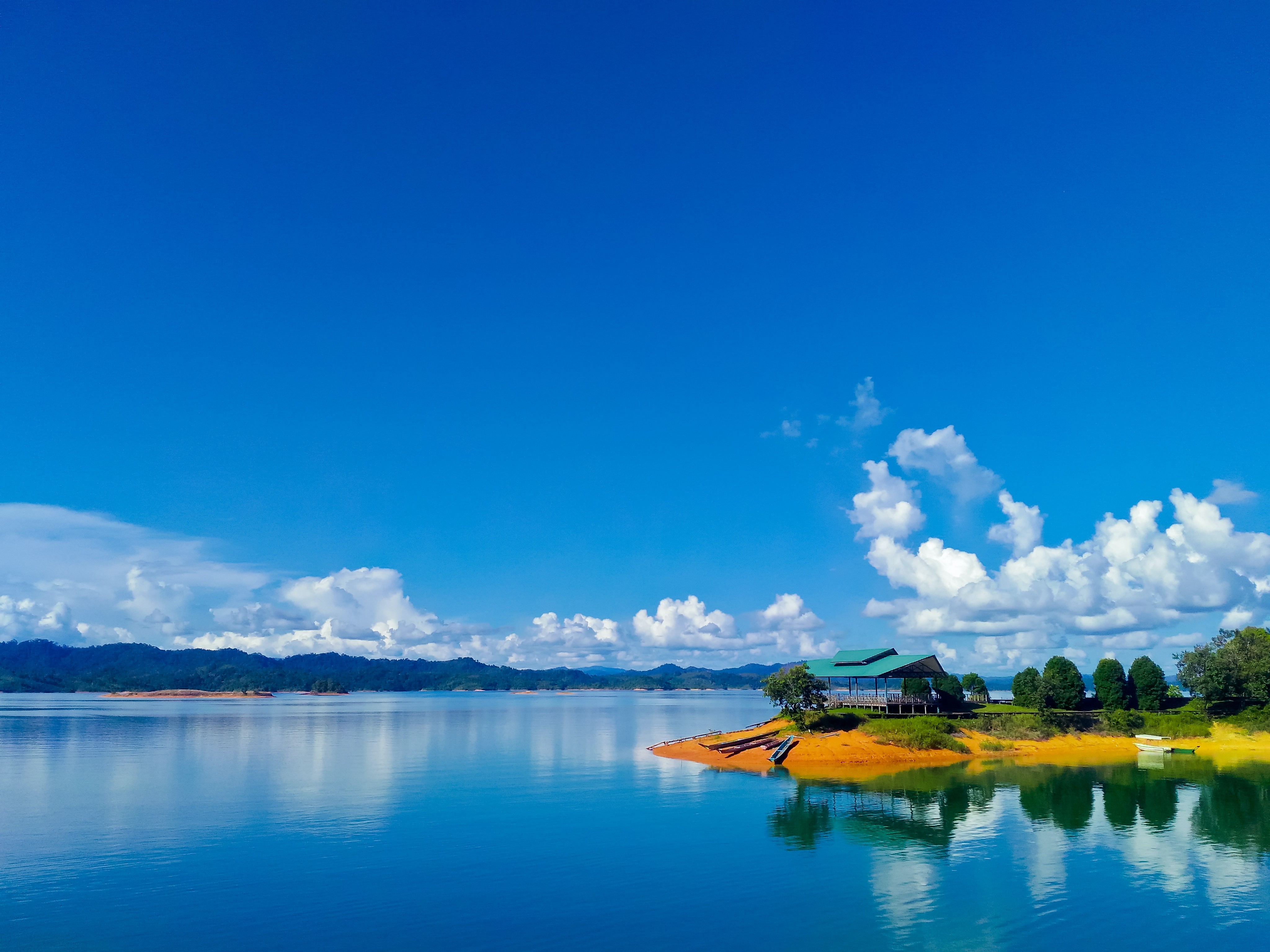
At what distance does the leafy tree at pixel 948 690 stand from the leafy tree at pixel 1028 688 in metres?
9.73

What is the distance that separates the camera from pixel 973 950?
30.2 meters

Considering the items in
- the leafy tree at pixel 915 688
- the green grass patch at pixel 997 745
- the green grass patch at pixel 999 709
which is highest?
the leafy tree at pixel 915 688

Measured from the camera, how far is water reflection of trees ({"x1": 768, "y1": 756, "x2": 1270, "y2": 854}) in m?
51.7

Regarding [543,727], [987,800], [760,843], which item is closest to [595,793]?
[760,843]

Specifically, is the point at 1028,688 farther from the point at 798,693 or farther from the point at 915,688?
the point at 798,693

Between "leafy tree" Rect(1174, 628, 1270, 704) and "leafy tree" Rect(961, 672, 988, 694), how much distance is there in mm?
26180

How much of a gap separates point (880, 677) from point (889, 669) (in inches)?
62.3

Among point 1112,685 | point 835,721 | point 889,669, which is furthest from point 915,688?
point 1112,685

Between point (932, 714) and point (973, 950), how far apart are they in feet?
241

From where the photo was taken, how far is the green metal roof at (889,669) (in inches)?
3883

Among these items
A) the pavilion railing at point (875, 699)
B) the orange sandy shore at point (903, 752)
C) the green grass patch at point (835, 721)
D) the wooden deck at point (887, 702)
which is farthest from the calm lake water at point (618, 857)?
the pavilion railing at point (875, 699)

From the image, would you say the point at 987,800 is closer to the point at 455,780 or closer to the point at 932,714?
the point at 932,714

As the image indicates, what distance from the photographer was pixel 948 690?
104 metres

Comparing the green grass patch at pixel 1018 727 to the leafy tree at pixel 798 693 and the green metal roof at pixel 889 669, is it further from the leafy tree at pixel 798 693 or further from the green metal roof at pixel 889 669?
the leafy tree at pixel 798 693
